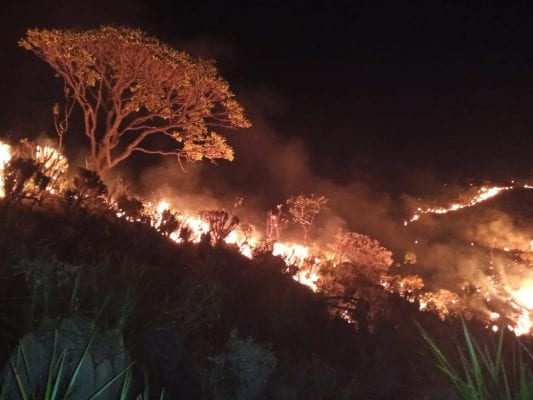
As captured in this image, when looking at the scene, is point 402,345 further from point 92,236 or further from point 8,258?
point 8,258

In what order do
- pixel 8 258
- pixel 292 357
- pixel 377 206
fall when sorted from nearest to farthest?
pixel 8 258 < pixel 292 357 < pixel 377 206

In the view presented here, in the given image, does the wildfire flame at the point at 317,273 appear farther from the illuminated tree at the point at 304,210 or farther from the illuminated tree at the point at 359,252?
the illuminated tree at the point at 304,210

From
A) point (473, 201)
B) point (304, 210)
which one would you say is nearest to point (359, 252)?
point (304, 210)

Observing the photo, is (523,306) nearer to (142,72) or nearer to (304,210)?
(304,210)

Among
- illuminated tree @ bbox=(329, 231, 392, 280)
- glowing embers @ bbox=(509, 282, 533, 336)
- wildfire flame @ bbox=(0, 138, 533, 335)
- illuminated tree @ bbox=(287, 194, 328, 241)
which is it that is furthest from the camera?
illuminated tree @ bbox=(287, 194, 328, 241)

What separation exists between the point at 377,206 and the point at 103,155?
1369 cm

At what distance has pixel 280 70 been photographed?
2716cm

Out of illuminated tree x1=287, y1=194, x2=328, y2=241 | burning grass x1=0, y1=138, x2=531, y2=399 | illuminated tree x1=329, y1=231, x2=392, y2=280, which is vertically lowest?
burning grass x1=0, y1=138, x2=531, y2=399

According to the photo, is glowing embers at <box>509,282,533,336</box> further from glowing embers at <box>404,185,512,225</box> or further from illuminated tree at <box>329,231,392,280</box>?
glowing embers at <box>404,185,512,225</box>

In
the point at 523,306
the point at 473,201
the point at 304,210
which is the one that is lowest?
the point at 523,306

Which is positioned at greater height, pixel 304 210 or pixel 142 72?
pixel 142 72

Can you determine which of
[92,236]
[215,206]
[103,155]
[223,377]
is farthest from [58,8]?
[223,377]

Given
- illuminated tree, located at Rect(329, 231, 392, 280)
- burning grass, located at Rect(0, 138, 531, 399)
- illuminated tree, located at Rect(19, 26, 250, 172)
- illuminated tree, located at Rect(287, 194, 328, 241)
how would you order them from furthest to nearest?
illuminated tree, located at Rect(287, 194, 328, 241) → illuminated tree, located at Rect(329, 231, 392, 280) → illuminated tree, located at Rect(19, 26, 250, 172) → burning grass, located at Rect(0, 138, 531, 399)

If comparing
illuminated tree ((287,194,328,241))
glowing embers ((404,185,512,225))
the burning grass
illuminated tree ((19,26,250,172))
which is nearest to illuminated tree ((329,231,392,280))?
illuminated tree ((287,194,328,241))
